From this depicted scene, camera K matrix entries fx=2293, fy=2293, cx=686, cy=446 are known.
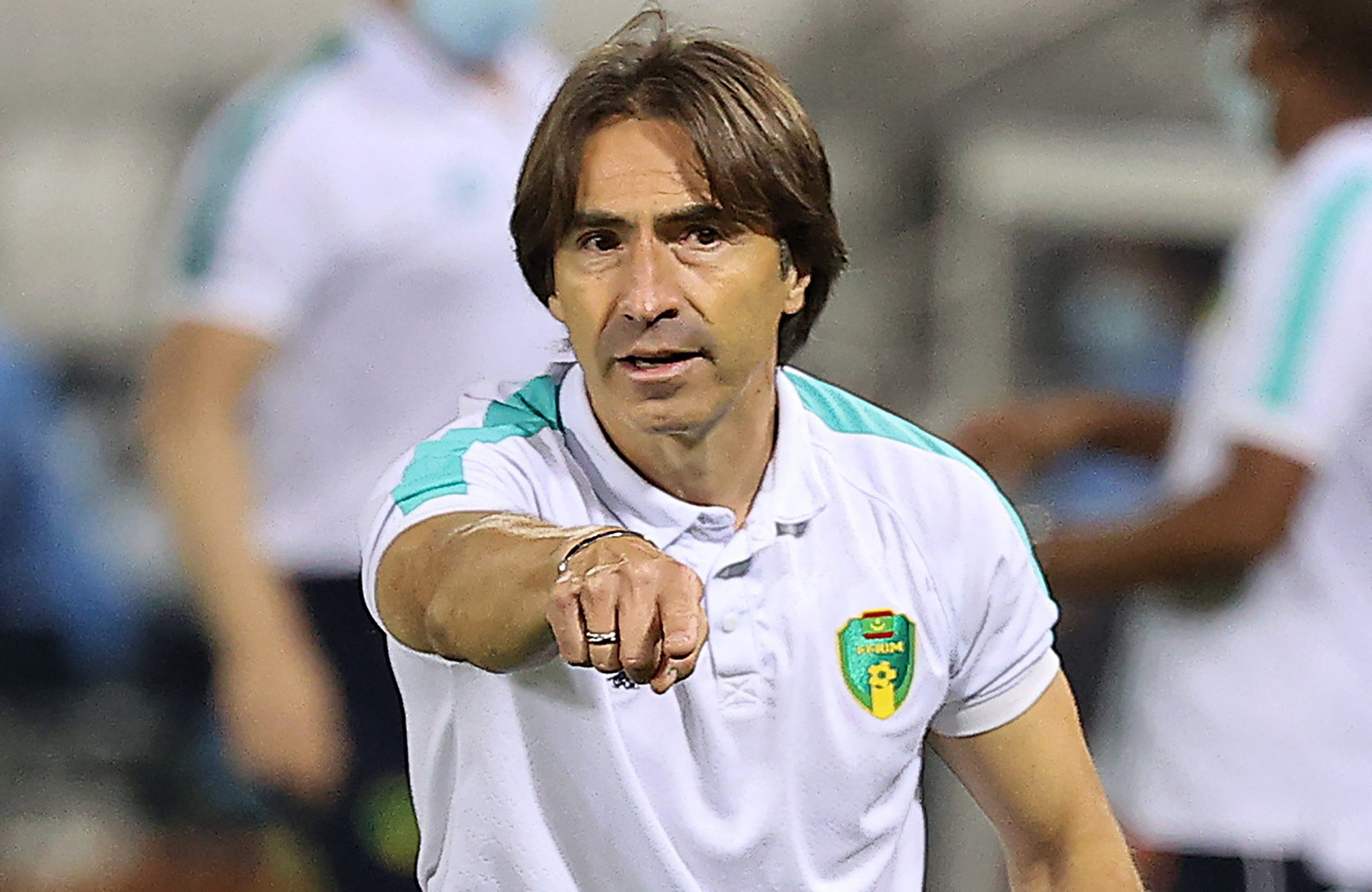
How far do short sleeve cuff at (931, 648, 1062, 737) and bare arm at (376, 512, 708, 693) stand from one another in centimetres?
25

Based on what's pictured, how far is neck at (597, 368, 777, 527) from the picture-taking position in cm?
111

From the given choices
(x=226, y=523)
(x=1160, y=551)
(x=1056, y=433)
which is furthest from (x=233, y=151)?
(x=1160, y=551)

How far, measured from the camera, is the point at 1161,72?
4.04 meters

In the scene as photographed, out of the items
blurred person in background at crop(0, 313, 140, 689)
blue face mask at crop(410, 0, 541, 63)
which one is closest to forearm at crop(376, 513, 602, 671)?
blue face mask at crop(410, 0, 541, 63)

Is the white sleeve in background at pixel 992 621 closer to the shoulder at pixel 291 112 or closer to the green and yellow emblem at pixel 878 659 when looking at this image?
the green and yellow emblem at pixel 878 659

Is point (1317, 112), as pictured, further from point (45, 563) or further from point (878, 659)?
point (45, 563)

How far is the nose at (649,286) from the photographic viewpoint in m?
1.03

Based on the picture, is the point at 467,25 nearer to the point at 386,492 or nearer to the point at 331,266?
the point at 331,266

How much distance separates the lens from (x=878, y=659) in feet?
3.64

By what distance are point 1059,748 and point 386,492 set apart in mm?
359

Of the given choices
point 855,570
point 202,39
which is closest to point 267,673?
point 855,570

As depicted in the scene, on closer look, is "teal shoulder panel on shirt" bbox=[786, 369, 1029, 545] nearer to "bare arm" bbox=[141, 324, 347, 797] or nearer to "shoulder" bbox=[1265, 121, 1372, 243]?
"shoulder" bbox=[1265, 121, 1372, 243]

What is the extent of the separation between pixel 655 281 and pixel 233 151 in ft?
4.12

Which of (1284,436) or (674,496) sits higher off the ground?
(674,496)
